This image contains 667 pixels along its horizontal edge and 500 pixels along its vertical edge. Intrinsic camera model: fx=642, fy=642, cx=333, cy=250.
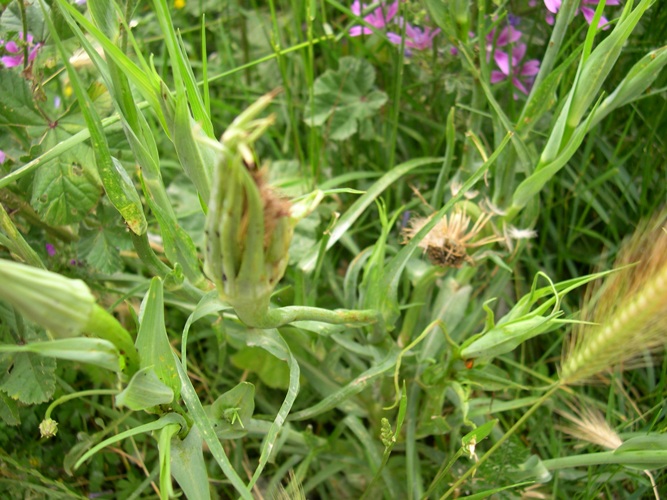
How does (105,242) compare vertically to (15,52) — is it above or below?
below

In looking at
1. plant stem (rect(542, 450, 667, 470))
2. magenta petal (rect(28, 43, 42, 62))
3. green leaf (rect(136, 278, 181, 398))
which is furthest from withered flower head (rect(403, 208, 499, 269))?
magenta petal (rect(28, 43, 42, 62))

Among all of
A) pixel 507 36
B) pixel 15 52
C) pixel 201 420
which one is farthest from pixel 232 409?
Result: pixel 507 36

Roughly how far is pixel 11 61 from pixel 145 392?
2.28ft

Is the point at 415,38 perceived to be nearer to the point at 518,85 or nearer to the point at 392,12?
the point at 392,12

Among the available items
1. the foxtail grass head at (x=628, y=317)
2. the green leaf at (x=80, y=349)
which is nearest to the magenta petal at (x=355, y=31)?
the foxtail grass head at (x=628, y=317)

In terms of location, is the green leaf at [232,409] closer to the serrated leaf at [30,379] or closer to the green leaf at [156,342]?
the green leaf at [156,342]

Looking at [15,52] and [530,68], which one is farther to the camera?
[530,68]

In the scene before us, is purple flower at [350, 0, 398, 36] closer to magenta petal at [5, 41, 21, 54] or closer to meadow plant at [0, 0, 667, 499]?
meadow plant at [0, 0, 667, 499]

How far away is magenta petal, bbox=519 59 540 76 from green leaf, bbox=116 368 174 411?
87cm

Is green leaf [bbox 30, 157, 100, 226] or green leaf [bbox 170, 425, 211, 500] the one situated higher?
green leaf [bbox 30, 157, 100, 226]

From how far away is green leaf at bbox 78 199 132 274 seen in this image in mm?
965

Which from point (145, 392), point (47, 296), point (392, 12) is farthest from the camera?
point (392, 12)

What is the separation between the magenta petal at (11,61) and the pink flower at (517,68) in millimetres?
807

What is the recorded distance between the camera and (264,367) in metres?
1.16
